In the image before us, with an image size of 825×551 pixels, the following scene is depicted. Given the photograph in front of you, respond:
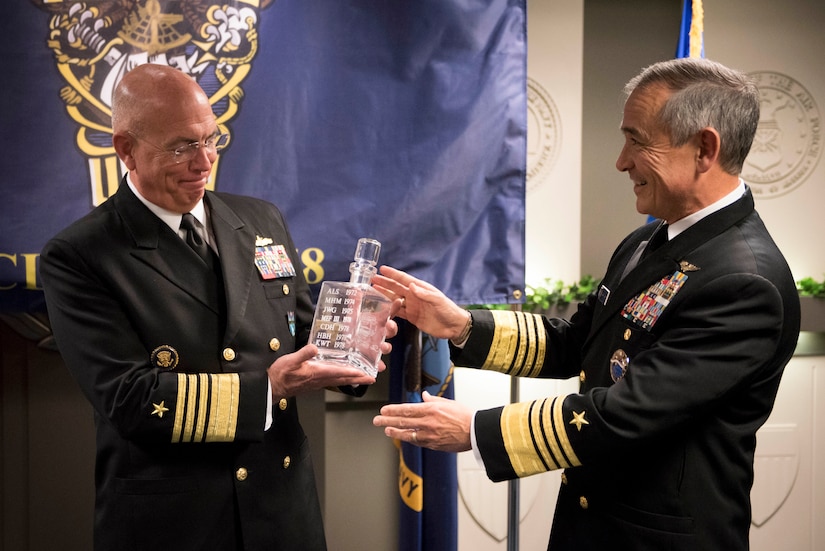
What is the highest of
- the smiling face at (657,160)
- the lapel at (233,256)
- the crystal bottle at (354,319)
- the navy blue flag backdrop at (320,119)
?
the navy blue flag backdrop at (320,119)

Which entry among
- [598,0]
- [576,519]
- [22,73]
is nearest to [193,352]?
[576,519]

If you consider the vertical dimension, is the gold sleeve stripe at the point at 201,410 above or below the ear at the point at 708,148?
below

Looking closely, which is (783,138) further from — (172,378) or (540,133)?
(172,378)

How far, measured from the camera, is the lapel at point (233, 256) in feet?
5.69

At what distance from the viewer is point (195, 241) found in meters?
1.78

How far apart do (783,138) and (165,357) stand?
10.8 ft

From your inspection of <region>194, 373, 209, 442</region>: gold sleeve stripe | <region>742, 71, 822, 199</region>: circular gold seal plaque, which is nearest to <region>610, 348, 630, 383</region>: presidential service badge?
<region>194, 373, 209, 442</region>: gold sleeve stripe

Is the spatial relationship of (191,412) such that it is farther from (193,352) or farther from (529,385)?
(529,385)

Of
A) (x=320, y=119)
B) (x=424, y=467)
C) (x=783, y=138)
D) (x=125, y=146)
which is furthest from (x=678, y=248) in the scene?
(x=783, y=138)

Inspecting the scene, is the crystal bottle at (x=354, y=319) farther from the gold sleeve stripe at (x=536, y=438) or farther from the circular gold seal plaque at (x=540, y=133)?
the circular gold seal plaque at (x=540, y=133)

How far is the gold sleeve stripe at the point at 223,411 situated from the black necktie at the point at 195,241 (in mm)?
282

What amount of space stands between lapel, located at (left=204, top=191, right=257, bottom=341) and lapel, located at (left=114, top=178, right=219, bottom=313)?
4 centimetres

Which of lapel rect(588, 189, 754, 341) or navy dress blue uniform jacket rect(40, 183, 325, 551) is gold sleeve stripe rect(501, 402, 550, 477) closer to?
lapel rect(588, 189, 754, 341)

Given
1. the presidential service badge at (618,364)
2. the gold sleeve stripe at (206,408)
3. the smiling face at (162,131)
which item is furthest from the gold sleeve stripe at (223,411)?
the presidential service badge at (618,364)
